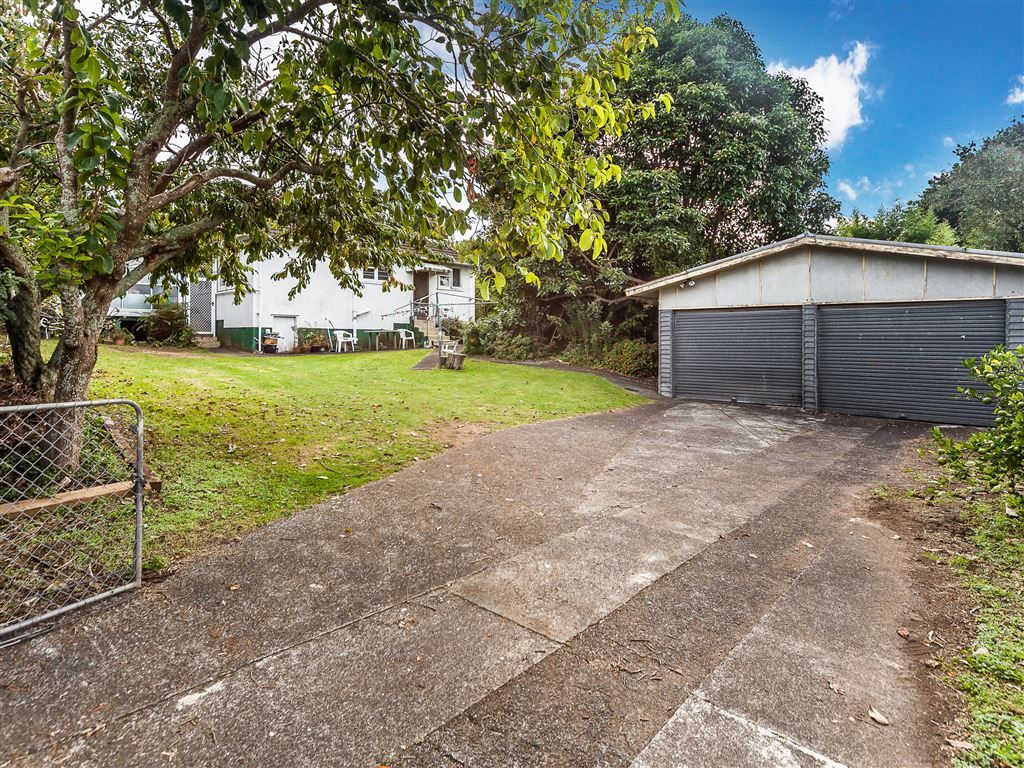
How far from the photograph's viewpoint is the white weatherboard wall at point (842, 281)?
9.57 metres

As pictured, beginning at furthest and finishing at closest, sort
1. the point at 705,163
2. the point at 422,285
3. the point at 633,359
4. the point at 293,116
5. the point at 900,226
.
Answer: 1. the point at 422,285
2. the point at 900,226
3. the point at 633,359
4. the point at 705,163
5. the point at 293,116

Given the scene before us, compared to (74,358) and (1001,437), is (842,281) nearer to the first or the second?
(1001,437)

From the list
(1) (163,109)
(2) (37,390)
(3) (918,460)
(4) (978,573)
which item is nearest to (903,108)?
(3) (918,460)

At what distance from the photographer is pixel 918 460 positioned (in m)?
7.13

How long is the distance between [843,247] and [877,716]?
441 inches

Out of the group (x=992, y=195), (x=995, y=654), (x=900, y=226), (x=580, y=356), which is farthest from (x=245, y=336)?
(x=992, y=195)

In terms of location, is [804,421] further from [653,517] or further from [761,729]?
[761,729]

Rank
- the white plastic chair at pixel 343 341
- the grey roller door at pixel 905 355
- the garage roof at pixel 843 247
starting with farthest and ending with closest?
the white plastic chair at pixel 343 341
the grey roller door at pixel 905 355
the garage roof at pixel 843 247

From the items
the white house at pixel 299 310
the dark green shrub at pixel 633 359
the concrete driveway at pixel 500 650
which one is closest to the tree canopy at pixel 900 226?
the dark green shrub at pixel 633 359

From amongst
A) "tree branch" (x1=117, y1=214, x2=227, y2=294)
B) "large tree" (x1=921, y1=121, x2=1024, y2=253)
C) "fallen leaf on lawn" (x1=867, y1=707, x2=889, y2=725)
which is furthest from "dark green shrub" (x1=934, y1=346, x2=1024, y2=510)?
"large tree" (x1=921, y1=121, x2=1024, y2=253)

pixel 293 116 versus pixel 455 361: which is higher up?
pixel 293 116

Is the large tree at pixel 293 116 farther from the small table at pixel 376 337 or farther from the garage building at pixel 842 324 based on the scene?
the small table at pixel 376 337

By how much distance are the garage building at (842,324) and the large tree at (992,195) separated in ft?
48.7

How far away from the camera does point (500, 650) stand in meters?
2.65
